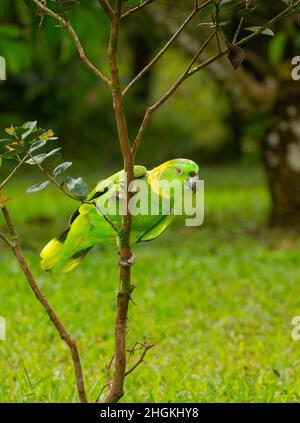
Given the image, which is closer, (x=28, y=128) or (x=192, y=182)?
(x=192, y=182)

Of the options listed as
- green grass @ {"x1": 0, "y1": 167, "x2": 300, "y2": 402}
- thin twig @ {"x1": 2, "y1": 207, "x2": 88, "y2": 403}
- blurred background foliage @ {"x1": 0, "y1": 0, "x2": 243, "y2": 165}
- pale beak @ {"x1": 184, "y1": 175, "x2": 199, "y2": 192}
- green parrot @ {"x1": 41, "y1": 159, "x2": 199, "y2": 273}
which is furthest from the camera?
blurred background foliage @ {"x1": 0, "y1": 0, "x2": 243, "y2": 165}

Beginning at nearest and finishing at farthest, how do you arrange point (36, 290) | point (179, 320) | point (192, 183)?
point (192, 183) → point (36, 290) → point (179, 320)

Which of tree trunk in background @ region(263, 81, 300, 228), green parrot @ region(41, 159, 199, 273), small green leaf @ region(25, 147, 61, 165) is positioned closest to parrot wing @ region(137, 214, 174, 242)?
green parrot @ region(41, 159, 199, 273)

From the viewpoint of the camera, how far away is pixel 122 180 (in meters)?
1.61

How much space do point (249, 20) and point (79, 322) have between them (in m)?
4.47

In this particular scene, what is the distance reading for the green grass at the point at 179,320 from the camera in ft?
10.4

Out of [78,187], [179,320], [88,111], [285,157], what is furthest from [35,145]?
[88,111]

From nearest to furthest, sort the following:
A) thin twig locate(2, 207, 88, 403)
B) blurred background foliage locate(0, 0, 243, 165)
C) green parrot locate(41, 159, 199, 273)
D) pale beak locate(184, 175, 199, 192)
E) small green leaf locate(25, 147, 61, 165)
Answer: pale beak locate(184, 175, 199, 192) < green parrot locate(41, 159, 199, 273) < small green leaf locate(25, 147, 61, 165) < thin twig locate(2, 207, 88, 403) < blurred background foliage locate(0, 0, 243, 165)

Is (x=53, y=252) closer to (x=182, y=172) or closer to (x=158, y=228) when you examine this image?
(x=158, y=228)

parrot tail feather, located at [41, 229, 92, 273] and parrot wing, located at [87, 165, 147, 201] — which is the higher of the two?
parrot wing, located at [87, 165, 147, 201]

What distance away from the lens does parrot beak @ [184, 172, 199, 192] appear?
1385 mm

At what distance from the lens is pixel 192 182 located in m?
1.39

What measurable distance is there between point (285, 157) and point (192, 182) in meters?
6.26

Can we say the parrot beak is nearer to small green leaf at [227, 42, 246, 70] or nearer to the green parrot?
the green parrot
